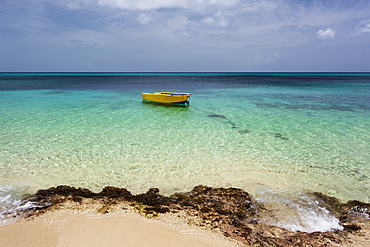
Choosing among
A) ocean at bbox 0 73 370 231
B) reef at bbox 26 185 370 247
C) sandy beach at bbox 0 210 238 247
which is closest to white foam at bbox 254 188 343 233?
ocean at bbox 0 73 370 231

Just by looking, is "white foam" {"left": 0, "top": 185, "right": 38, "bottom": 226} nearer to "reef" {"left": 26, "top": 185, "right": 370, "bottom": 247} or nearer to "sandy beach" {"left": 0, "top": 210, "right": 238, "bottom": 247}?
"reef" {"left": 26, "top": 185, "right": 370, "bottom": 247}

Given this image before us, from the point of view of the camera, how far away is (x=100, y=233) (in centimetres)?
356

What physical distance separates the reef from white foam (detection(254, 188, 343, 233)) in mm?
132

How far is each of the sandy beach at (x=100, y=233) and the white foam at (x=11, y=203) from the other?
285 millimetres

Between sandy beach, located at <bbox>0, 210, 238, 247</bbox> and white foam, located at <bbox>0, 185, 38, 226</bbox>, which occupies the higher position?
sandy beach, located at <bbox>0, 210, 238, 247</bbox>

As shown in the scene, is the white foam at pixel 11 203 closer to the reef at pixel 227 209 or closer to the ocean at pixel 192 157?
the ocean at pixel 192 157

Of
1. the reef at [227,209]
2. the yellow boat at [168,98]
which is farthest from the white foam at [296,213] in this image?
the yellow boat at [168,98]

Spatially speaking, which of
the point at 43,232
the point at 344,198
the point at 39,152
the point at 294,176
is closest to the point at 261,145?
the point at 294,176

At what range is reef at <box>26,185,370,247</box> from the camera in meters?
3.50

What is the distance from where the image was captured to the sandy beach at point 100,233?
3.37 meters

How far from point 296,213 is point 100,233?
11.5ft

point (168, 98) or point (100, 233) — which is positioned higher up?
point (168, 98)

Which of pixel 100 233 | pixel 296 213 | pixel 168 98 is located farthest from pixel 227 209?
pixel 168 98

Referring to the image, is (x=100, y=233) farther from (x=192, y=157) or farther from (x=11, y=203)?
(x=192, y=157)
